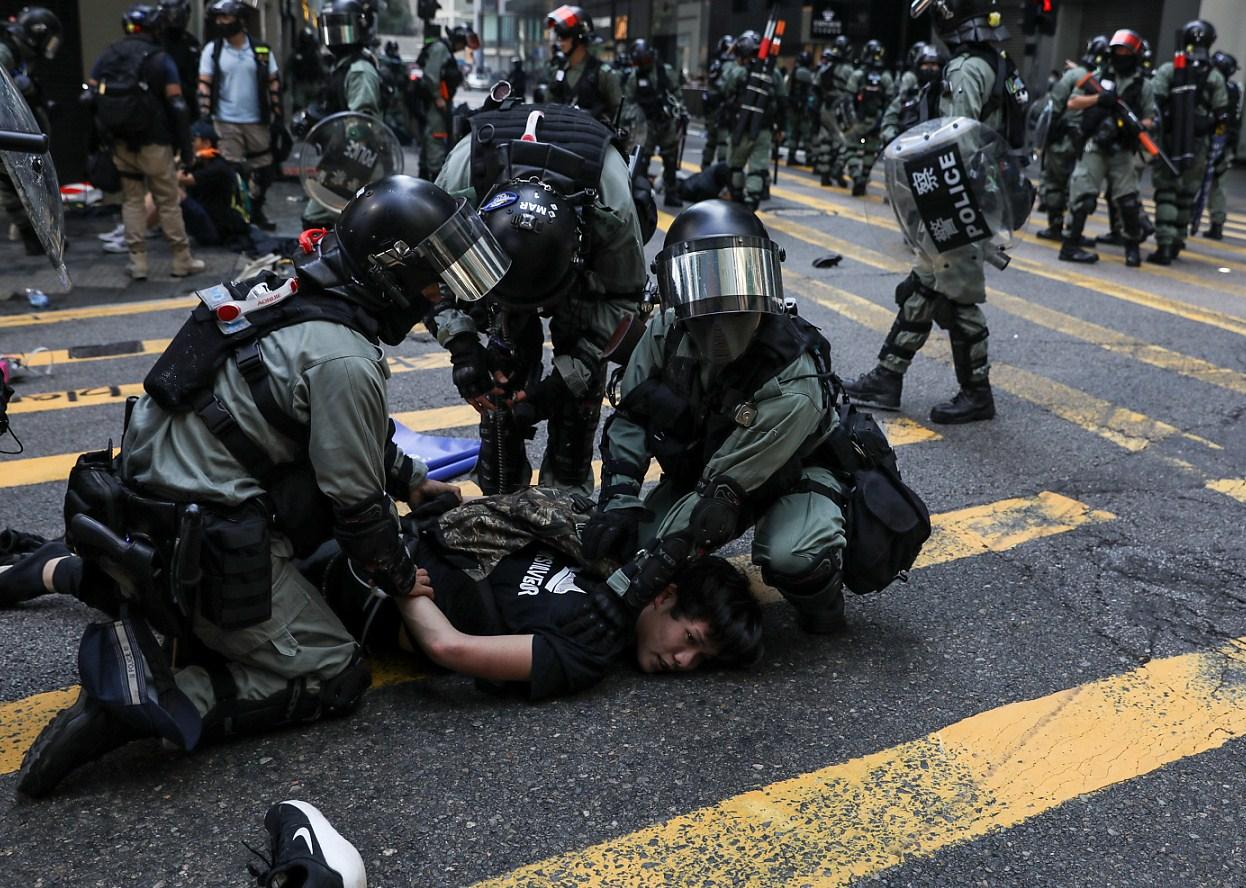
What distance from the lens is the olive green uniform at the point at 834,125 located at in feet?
45.6

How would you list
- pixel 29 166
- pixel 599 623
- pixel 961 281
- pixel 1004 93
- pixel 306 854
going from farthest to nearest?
pixel 1004 93, pixel 961 281, pixel 599 623, pixel 29 166, pixel 306 854

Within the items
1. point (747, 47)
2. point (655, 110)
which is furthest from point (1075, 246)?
point (655, 110)

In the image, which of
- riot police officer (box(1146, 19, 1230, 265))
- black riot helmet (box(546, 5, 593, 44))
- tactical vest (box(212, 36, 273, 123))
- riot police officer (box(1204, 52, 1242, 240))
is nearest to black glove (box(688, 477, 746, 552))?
black riot helmet (box(546, 5, 593, 44))

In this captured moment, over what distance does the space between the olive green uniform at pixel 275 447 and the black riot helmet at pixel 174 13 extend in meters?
6.46

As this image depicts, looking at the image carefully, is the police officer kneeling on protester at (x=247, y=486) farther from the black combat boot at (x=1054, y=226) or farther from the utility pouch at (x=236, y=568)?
the black combat boot at (x=1054, y=226)

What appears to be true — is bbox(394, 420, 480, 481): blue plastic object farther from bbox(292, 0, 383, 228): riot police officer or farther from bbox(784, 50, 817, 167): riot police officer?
bbox(784, 50, 817, 167): riot police officer

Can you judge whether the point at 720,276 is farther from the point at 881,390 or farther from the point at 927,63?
the point at 927,63

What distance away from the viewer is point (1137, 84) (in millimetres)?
8922

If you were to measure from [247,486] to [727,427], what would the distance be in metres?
1.29

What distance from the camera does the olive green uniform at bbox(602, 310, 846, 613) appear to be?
115 inches

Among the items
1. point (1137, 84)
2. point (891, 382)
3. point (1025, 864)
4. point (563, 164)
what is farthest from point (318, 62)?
point (1025, 864)

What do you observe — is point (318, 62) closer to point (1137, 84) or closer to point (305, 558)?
point (1137, 84)

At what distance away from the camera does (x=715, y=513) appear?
2.90m

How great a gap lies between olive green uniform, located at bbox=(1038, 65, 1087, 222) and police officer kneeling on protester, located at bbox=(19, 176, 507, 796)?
318 inches
